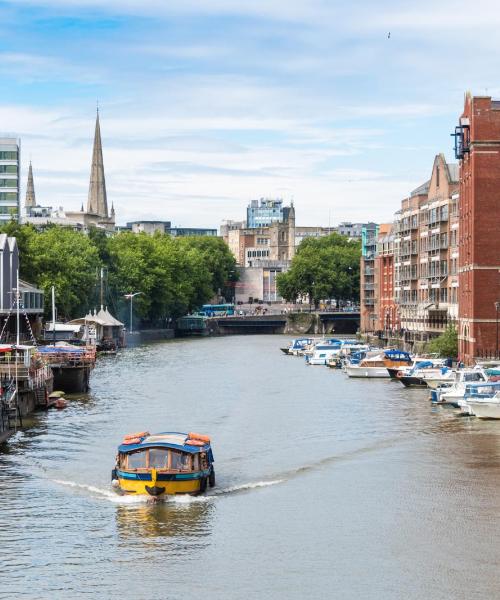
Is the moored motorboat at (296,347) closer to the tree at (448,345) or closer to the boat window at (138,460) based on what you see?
the tree at (448,345)

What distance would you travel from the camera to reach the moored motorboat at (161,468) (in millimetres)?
49688

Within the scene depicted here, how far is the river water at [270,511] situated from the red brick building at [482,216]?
27753 millimetres

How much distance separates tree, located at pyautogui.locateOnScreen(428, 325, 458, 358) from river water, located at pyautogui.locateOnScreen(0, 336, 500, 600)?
121 feet

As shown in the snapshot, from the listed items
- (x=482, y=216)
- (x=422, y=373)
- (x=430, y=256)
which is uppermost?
(x=482, y=216)

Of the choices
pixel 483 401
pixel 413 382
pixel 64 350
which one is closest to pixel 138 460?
pixel 483 401

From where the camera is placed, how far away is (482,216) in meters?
110

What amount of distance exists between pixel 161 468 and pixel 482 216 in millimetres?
64533

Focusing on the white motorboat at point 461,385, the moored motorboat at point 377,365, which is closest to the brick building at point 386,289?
the moored motorboat at point 377,365

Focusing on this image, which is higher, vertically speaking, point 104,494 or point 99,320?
point 99,320

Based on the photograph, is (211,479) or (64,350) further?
(64,350)

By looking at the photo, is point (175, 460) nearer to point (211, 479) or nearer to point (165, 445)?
point (165, 445)

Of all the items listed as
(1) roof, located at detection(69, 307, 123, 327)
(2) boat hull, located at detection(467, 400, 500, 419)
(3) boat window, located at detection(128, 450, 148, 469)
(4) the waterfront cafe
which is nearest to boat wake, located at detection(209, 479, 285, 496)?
(3) boat window, located at detection(128, 450, 148, 469)

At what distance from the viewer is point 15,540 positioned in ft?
143

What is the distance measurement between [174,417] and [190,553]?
3613cm
